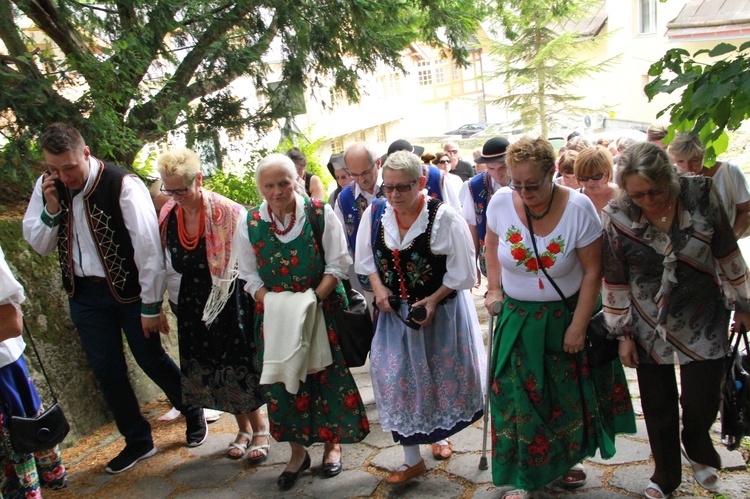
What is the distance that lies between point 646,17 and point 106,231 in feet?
80.7

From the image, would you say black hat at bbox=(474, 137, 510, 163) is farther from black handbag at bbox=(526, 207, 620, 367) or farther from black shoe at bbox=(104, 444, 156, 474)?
black shoe at bbox=(104, 444, 156, 474)

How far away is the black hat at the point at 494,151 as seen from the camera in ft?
17.0

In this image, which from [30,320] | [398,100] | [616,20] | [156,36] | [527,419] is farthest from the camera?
[398,100]

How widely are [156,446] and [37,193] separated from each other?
200 centimetres

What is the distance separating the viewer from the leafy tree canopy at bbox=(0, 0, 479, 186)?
5.34 meters

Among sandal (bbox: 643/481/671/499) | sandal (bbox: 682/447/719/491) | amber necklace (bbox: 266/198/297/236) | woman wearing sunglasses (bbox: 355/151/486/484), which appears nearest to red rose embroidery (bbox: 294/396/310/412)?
woman wearing sunglasses (bbox: 355/151/486/484)

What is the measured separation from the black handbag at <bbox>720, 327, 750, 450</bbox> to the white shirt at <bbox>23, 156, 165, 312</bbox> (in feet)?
11.0

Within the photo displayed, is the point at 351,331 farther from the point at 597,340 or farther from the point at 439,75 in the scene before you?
the point at 439,75

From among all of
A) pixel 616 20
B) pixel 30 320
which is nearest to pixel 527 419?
pixel 30 320

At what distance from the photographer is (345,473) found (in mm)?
4195

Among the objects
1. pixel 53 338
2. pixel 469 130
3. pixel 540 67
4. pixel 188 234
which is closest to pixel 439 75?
pixel 469 130

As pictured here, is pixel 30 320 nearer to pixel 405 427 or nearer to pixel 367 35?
pixel 405 427

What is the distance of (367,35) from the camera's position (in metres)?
6.89

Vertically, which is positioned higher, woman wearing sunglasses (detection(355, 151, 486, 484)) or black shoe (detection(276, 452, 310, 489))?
woman wearing sunglasses (detection(355, 151, 486, 484))
